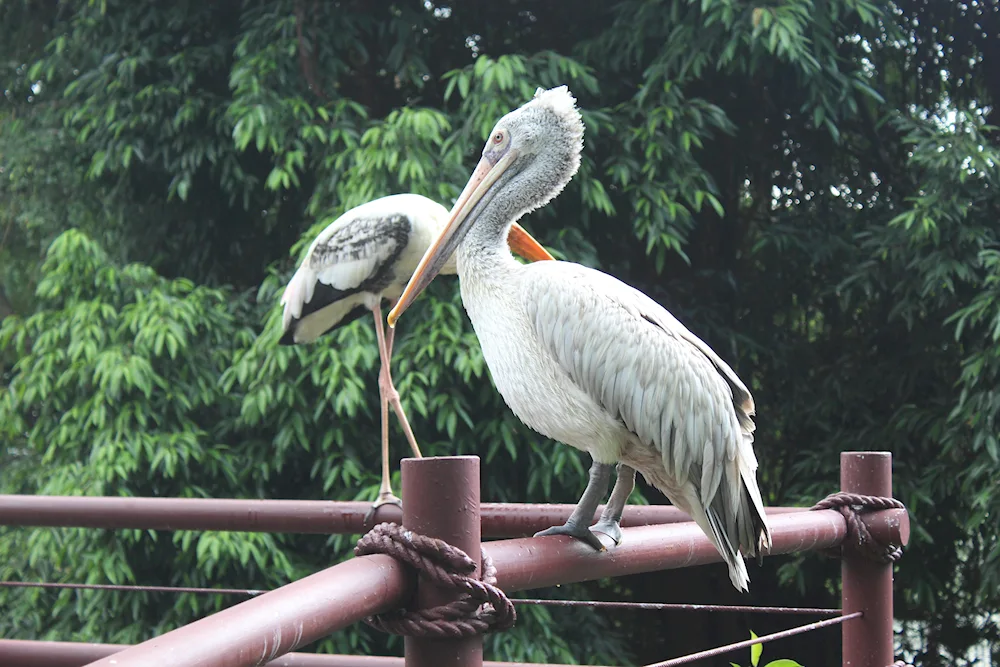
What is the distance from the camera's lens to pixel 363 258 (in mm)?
3371

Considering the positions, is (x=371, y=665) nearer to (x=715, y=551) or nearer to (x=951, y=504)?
(x=715, y=551)

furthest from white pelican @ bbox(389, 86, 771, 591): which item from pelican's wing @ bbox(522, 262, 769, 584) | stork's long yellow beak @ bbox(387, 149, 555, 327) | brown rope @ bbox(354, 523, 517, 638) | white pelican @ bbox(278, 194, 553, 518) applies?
white pelican @ bbox(278, 194, 553, 518)

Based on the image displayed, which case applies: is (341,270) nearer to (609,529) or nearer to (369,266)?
(369,266)

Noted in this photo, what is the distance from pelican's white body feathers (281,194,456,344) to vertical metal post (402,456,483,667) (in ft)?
6.78

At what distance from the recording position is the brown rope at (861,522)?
1.80m

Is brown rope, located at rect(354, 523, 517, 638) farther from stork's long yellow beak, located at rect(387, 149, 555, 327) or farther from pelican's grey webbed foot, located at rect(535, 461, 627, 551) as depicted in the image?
stork's long yellow beak, located at rect(387, 149, 555, 327)

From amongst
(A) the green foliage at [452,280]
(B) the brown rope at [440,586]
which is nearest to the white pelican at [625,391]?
(B) the brown rope at [440,586]

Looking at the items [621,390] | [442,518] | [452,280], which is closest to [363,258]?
[452,280]

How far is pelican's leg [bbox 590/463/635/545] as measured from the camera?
1485mm

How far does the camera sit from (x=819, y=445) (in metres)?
4.88

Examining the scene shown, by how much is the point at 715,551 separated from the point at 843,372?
3.68 meters

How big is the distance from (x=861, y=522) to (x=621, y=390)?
0.49m

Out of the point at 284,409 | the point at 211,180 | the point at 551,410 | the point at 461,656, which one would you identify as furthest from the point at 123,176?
the point at 461,656

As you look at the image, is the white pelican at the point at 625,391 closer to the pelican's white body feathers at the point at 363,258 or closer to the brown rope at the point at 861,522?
the brown rope at the point at 861,522
